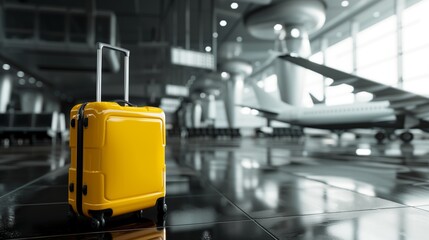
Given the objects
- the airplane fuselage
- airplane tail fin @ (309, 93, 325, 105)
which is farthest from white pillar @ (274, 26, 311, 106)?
the airplane fuselage

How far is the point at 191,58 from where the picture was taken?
15.8 meters

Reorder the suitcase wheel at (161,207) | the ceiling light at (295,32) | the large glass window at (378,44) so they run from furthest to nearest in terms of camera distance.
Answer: the ceiling light at (295,32) → the large glass window at (378,44) → the suitcase wheel at (161,207)

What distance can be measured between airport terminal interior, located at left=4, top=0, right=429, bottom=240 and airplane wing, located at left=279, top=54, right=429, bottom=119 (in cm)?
8

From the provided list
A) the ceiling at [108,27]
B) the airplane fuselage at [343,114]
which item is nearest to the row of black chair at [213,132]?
the ceiling at [108,27]

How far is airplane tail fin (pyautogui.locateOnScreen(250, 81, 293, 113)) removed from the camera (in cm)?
2208

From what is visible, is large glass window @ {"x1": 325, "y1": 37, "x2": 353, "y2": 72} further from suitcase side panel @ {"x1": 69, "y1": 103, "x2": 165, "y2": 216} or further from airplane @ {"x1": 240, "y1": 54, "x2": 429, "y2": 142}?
suitcase side panel @ {"x1": 69, "y1": 103, "x2": 165, "y2": 216}

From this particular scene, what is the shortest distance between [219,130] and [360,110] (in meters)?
23.9

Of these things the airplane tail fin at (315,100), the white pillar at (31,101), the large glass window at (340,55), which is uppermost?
the large glass window at (340,55)

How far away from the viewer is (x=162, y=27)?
2203 centimetres

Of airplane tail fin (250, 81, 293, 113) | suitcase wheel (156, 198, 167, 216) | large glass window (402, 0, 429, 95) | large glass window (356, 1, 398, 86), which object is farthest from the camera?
airplane tail fin (250, 81, 293, 113)

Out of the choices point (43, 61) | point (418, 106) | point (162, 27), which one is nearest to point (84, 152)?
point (418, 106)

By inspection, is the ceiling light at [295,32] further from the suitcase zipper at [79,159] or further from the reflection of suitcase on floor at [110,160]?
the suitcase zipper at [79,159]

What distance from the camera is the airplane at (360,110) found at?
36.8ft

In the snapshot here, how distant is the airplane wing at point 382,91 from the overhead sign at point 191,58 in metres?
7.21
